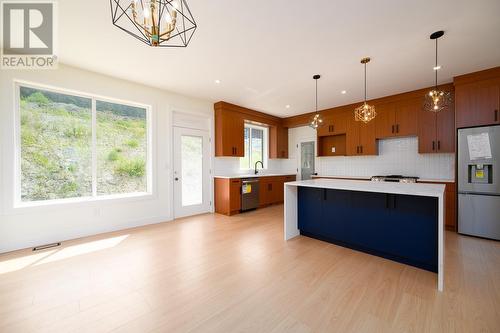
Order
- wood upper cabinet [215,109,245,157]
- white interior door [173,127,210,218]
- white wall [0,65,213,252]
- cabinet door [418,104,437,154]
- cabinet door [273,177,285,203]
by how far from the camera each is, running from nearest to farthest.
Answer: white wall [0,65,213,252]
cabinet door [418,104,437,154]
white interior door [173,127,210,218]
wood upper cabinet [215,109,245,157]
cabinet door [273,177,285,203]

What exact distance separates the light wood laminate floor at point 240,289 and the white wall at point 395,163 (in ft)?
5.59

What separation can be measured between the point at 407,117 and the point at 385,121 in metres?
0.41

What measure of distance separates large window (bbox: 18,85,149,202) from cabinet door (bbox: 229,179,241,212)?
1831 mm

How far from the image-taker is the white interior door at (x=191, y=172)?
4.66 meters

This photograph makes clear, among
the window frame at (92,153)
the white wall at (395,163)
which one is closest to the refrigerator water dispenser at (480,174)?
the white wall at (395,163)

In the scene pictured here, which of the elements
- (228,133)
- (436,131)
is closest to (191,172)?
(228,133)

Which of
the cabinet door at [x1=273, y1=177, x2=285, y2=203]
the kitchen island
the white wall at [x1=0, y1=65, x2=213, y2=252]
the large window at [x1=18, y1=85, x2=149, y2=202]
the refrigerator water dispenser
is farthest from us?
the cabinet door at [x1=273, y1=177, x2=285, y2=203]

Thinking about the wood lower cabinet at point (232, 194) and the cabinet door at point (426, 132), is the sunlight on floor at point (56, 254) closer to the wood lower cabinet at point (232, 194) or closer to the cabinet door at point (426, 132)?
the wood lower cabinet at point (232, 194)

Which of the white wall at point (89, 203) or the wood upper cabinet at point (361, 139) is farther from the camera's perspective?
the wood upper cabinet at point (361, 139)

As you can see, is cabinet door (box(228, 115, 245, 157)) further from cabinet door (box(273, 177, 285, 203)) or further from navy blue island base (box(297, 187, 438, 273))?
navy blue island base (box(297, 187, 438, 273))

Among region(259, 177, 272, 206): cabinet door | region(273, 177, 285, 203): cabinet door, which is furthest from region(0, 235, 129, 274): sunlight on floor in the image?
region(273, 177, 285, 203): cabinet door

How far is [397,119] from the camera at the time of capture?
182 inches

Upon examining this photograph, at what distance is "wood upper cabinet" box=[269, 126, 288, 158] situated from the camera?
6758mm

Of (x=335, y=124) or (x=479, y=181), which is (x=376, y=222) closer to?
(x=479, y=181)
